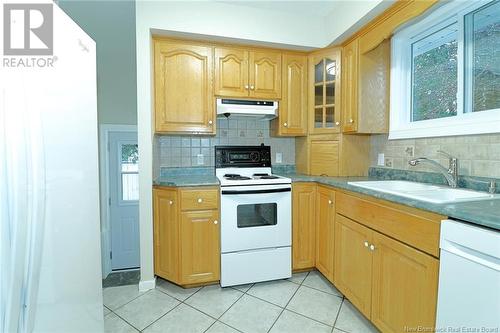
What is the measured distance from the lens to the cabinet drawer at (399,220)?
1.12m

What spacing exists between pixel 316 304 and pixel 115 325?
1425mm

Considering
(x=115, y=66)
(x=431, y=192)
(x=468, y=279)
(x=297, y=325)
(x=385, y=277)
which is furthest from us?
(x=115, y=66)

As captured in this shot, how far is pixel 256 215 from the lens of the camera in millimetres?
2197

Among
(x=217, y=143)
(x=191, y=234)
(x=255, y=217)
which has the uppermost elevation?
(x=217, y=143)

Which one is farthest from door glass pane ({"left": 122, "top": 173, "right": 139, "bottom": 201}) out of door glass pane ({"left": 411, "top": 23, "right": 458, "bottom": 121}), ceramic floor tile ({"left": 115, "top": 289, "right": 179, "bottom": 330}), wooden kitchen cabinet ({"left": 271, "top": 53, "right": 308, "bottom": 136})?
door glass pane ({"left": 411, "top": 23, "right": 458, "bottom": 121})

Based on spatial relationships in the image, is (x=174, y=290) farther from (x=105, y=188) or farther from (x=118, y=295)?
(x=105, y=188)

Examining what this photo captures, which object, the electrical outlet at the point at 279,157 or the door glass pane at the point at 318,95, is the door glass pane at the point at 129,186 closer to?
the electrical outlet at the point at 279,157

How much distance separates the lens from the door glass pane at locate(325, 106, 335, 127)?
2.44 m

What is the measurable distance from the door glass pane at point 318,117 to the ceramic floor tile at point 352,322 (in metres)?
1.64

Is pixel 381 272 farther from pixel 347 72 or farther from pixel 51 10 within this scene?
pixel 51 10

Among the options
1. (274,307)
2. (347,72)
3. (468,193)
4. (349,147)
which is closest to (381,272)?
(468,193)

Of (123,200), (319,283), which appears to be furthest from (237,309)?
(123,200)

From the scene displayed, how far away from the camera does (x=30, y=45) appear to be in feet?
2.61

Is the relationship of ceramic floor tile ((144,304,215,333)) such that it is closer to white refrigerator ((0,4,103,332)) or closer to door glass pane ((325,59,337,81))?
white refrigerator ((0,4,103,332))
